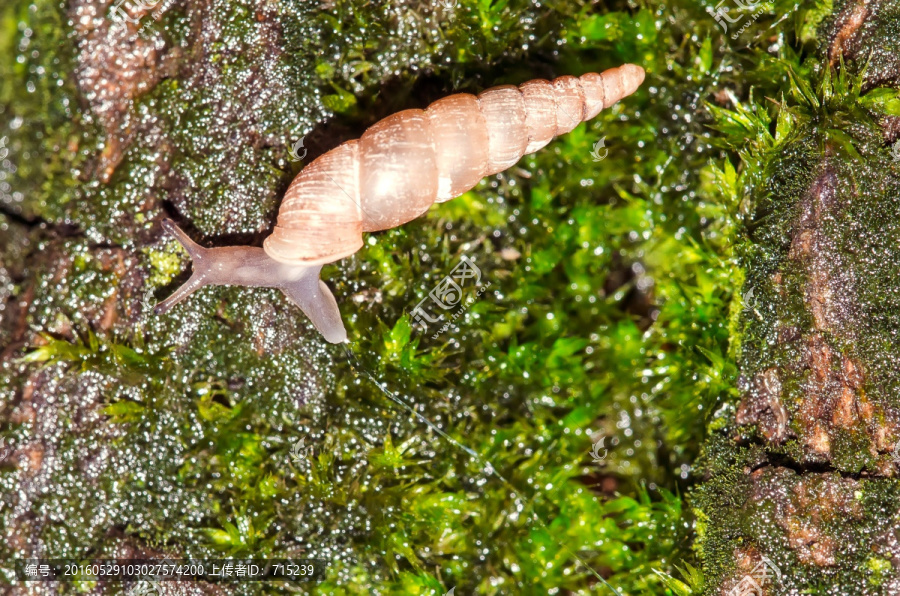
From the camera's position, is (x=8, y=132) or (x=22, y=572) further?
(x=8, y=132)

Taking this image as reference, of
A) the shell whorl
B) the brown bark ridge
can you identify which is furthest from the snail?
the brown bark ridge

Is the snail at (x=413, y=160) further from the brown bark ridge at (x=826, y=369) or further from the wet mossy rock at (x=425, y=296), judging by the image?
the brown bark ridge at (x=826, y=369)

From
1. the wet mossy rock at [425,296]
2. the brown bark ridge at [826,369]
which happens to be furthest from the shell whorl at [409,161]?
the brown bark ridge at [826,369]

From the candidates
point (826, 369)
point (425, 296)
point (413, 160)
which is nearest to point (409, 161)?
point (413, 160)

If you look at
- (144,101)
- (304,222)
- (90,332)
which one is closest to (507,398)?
(304,222)

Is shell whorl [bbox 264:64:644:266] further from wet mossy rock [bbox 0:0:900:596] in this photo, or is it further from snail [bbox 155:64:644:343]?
wet mossy rock [bbox 0:0:900:596]

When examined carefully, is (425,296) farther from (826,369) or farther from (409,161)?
(826,369)

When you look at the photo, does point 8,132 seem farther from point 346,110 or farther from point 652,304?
point 652,304

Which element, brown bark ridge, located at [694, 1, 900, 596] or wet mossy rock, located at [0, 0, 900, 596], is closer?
brown bark ridge, located at [694, 1, 900, 596]
